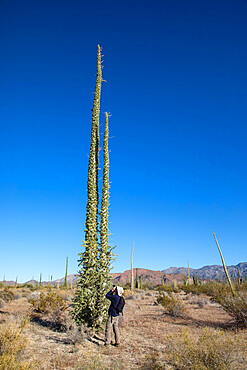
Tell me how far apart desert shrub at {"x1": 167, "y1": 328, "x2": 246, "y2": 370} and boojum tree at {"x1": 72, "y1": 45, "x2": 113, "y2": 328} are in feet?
11.3

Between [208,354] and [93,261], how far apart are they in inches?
181

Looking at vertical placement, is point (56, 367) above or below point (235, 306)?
below

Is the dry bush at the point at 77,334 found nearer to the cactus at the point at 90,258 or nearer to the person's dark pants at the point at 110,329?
the cactus at the point at 90,258

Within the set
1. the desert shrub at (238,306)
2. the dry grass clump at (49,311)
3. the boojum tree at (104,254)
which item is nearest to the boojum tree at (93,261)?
the boojum tree at (104,254)

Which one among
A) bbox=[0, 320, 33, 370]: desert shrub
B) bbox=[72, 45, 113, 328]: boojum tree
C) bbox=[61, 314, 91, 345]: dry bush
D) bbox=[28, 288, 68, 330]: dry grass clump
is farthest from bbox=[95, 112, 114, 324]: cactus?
bbox=[0, 320, 33, 370]: desert shrub

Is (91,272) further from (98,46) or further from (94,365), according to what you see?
(98,46)

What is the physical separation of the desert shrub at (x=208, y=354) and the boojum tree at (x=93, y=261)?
344 centimetres

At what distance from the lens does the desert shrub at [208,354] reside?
418 centimetres

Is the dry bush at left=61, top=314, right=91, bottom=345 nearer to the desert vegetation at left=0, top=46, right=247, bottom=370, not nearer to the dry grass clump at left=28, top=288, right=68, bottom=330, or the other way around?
the desert vegetation at left=0, top=46, right=247, bottom=370

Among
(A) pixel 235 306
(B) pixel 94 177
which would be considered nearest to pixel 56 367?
(B) pixel 94 177

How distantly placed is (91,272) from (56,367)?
316 cm

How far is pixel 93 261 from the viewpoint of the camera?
822 centimetres

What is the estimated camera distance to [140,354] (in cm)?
602

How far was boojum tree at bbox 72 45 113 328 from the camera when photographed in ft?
25.5
